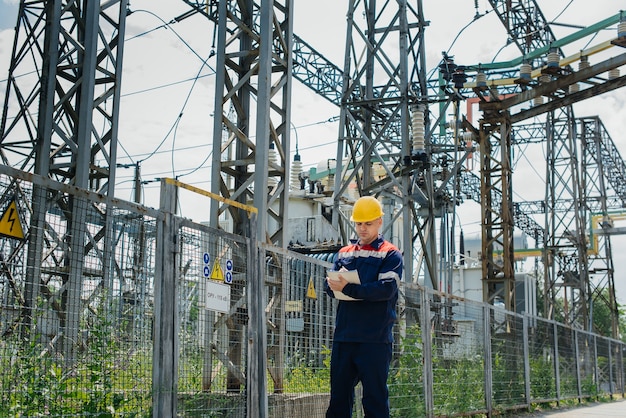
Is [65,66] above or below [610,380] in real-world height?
above

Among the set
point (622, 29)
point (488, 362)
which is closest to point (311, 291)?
point (488, 362)

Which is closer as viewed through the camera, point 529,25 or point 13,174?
point 13,174

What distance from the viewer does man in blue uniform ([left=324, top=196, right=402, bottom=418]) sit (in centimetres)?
584

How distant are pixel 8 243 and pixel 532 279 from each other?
52579 mm

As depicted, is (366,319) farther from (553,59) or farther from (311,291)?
(553,59)

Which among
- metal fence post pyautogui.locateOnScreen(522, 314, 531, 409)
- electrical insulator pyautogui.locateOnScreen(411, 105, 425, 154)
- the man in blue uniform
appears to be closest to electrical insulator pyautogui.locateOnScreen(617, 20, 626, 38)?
electrical insulator pyautogui.locateOnScreen(411, 105, 425, 154)

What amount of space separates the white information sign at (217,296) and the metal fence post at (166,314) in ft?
1.29

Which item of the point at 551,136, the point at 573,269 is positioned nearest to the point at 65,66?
the point at 551,136

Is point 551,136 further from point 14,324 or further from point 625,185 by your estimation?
point 14,324

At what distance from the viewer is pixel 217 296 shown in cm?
614

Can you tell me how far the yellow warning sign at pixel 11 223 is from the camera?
4.53m

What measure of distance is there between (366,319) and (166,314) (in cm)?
143

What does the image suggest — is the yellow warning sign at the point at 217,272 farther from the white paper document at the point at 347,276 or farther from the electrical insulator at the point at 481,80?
the electrical insulator at the point at 481,80

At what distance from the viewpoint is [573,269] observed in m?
35.9
